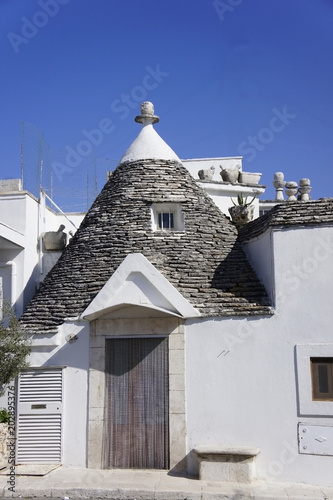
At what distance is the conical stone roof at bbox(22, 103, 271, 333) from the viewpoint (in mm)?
11461

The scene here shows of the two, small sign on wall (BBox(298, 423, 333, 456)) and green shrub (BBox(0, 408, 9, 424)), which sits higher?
green shrub (BBox(0, 408, 9, 424))

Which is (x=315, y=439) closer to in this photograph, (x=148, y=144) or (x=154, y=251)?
(x=154, y=251)

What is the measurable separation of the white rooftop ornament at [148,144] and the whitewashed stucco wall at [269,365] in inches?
200

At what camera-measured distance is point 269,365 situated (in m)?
10.5

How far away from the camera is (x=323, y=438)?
9.88 m

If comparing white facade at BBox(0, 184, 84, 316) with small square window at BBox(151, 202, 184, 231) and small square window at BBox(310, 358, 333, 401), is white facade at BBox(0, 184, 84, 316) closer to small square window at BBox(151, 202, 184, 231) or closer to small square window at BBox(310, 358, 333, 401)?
small square window at BBox(151, 202, 184, 231)

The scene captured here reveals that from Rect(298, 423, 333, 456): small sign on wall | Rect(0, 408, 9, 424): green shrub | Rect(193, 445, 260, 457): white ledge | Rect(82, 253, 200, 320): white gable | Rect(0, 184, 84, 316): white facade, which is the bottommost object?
Rect(193, 445, 260, 457): white ledge

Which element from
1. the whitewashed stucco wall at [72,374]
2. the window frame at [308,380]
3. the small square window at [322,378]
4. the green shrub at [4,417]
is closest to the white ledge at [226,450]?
the window frame at [308,380]

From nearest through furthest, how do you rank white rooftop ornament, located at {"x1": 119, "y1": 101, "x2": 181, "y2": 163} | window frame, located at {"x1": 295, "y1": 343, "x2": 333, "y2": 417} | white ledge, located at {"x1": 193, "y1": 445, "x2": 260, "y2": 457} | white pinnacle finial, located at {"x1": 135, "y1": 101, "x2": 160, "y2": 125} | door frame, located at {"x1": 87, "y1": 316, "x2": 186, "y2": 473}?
white ledge, located at {"x1": 193, "y1": 445, "x2": 260, "y2": 457} < window frame, located at {"x1": 295, "y1": 343, "x2": 333, "y2": 417} < door frame, located at {"x1": 87, "y1": 316, "x2": 186, "y2": 473} < white rooftop ornament, located at {"x1": 119, "y1": 101, "x2": 181, "y2": 163} < white pinnacle finial, located at {"x1": 135, "y1": 101, "x2": 160, "y2": 125}

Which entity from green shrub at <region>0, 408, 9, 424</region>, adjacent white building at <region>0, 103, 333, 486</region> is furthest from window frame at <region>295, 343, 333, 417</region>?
green shrub at <region>0, 408, 9, 424</region>

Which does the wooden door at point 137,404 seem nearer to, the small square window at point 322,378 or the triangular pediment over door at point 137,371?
the triangular pediment over door at point 137,371

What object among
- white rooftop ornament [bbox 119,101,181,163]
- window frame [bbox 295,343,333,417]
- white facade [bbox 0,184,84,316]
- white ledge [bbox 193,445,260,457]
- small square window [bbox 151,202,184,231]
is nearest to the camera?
white ledge [bbox 193,445,260,457]

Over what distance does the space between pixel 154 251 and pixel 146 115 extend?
4.99m

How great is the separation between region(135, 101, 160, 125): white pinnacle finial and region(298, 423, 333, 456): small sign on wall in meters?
9.47
